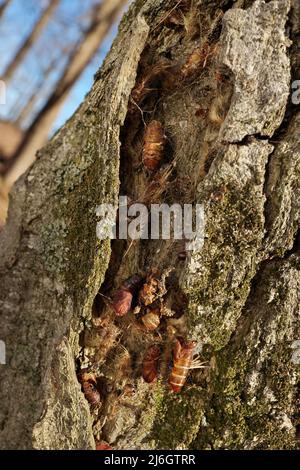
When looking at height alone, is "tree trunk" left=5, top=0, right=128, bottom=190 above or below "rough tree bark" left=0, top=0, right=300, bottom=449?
above

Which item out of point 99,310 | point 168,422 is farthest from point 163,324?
point 168,422

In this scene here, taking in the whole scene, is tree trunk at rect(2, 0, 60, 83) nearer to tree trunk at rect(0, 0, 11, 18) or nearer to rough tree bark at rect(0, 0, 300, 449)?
tree trunk at rect(0, 0, 11, 18)

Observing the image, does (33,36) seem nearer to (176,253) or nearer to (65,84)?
(65,84)

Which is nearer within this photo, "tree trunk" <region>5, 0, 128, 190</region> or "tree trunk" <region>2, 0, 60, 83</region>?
"tree trunk" <region>5, 0, 128, 190</region>

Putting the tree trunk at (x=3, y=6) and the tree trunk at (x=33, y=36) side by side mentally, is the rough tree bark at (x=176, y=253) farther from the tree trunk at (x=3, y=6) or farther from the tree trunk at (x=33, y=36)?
the tree trunk at (x=3, y=6)

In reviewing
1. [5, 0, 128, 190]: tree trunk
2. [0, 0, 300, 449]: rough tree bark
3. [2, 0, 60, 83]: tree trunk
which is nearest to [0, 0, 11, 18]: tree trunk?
[2, 0, 60, 83]: tree trunk

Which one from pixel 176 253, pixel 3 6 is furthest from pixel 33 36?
pixel 176 253
